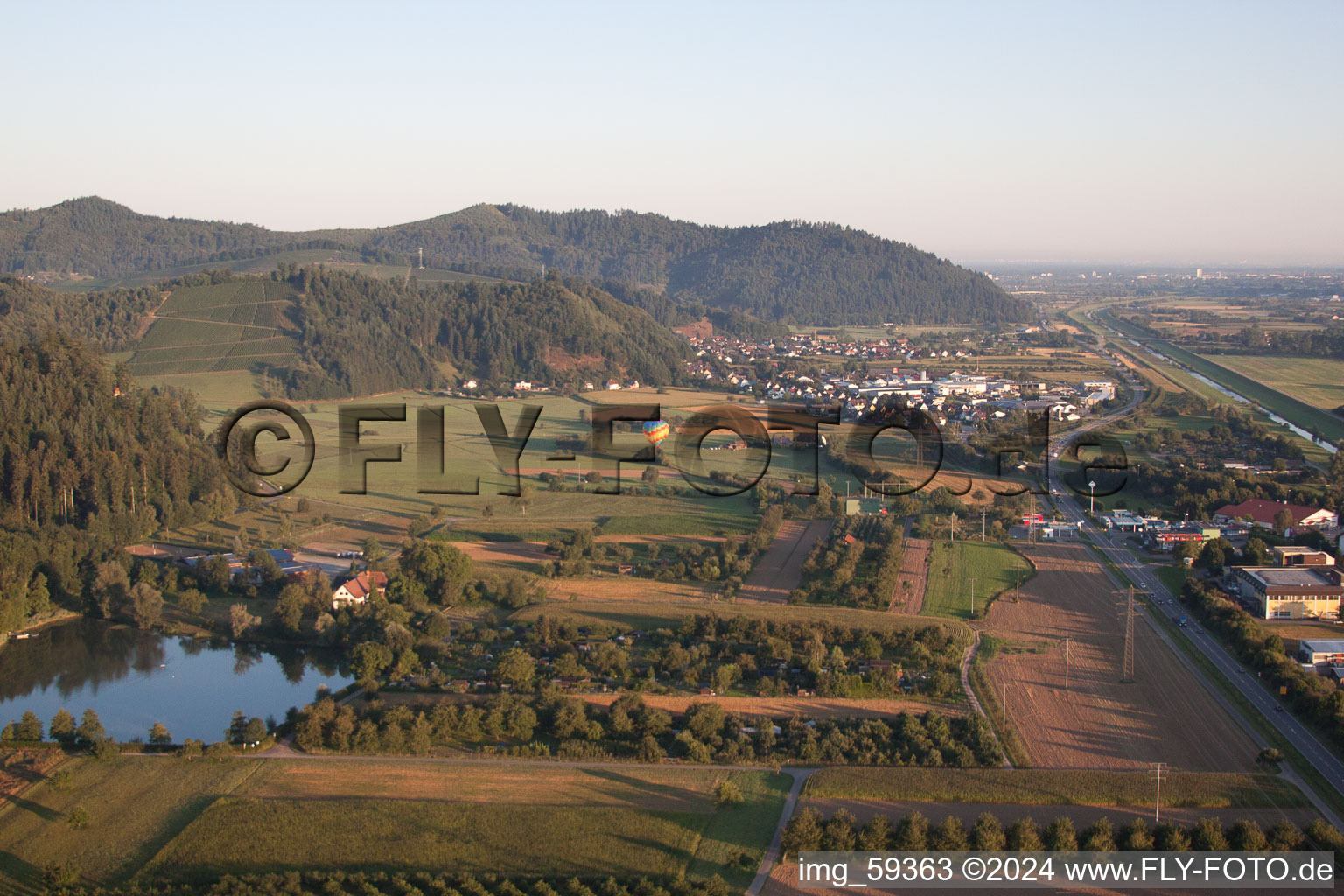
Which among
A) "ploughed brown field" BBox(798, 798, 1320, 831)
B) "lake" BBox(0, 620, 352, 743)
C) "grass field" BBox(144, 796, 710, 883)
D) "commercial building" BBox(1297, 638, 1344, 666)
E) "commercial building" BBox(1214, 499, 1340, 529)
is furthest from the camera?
"commercial building" BBox(1214, 499, 1340, 529)

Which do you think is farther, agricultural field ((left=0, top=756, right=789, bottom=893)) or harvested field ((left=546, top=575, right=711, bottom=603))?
harvested field ((left=546, top=575, right=711, bottom=603))

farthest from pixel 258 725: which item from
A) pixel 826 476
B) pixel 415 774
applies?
pixel 826 476

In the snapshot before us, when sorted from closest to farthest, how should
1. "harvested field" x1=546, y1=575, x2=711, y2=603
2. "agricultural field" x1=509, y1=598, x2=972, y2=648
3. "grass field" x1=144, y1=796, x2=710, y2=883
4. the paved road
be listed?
the paved road → "grass field" x1=144, y1=796, x2=710, y2=883 → "agricultural field" x1=509, y1=598, x2=972, y2=648 → "harvested field" x1=546, y1=575, x2=711, y2=603

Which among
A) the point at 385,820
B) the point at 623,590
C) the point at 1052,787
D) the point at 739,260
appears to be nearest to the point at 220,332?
the point at 623,590

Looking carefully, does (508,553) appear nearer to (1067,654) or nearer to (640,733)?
(640,733)

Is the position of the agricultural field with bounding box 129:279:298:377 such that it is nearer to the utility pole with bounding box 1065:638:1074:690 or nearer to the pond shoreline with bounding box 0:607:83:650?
the pond shoreline with bounding box 0:607:83:650

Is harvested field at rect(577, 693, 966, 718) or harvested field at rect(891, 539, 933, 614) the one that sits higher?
harvested field at rect(891, 539, 933, 614)

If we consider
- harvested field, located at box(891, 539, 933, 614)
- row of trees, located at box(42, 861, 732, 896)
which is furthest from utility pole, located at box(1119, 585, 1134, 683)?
row of trees, located at box(42, 861, 732, 896)

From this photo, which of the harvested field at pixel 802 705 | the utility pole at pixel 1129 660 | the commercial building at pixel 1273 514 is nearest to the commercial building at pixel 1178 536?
the commercial building at pixel 1273 514
